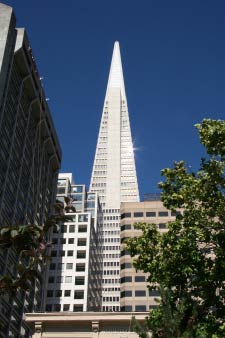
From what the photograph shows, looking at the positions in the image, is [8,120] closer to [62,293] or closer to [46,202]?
[46,202]


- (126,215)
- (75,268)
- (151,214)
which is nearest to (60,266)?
(75,268)

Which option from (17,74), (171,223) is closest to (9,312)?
(17,74)

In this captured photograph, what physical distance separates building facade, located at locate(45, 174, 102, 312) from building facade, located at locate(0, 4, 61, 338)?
18964 mm

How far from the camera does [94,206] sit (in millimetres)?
120500

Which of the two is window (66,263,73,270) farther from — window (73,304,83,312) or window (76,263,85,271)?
window (73,304,83,312)

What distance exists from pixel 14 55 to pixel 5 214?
22679mm

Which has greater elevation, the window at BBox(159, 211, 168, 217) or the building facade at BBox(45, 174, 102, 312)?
the window at BBox(159, 211, 168, 217)

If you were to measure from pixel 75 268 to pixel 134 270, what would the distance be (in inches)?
498

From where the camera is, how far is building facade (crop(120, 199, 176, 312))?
93000 mm

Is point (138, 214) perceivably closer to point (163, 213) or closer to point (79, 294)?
point (163, 213)

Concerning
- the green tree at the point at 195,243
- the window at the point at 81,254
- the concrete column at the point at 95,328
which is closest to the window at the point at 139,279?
the window at the point at 81,254

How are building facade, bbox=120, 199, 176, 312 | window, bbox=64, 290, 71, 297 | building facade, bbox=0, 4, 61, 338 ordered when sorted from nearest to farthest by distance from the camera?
building facade, bbox=0, 4, 61, 338, building facade, bbox=120, 199, 176, 312, window, bbox=64, 290, 71, 297

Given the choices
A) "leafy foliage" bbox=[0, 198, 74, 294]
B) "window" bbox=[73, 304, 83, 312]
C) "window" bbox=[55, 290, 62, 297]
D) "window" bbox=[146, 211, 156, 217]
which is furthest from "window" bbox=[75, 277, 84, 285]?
"leafy foliage" bbox=[0, 198, 74, 294]

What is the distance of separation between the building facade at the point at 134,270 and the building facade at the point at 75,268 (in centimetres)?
781
